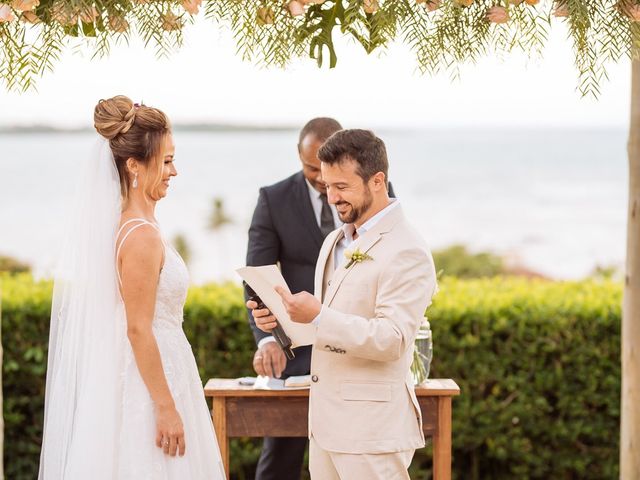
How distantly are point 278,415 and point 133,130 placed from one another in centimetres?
146

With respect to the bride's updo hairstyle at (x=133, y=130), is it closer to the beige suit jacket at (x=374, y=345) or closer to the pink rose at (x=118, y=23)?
the pink rose at (x=118, y=23)

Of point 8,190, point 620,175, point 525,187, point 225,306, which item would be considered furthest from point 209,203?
point 225,306

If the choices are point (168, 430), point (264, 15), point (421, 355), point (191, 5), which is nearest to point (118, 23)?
point (191, 5)

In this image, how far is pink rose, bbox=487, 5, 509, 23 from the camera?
314cm

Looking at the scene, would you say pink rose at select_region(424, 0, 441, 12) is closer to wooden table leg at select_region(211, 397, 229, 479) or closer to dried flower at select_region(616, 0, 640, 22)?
dried flower at select_region(616, 0, 640, 22)

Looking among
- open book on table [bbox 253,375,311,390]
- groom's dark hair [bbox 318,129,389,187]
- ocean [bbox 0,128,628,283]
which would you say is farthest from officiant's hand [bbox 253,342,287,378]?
ocean [bbox 0,128,628,283]

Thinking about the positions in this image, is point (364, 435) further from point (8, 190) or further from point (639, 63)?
point (8, 190)

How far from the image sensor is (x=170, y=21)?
10.3 feet

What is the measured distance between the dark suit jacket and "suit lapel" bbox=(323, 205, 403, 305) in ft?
3.88

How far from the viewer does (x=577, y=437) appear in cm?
572

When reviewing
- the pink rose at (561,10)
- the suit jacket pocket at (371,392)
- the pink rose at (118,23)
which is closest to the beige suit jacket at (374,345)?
the suit jacket pocket at (371,392)

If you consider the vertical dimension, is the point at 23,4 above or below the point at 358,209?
above

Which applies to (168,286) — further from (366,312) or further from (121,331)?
(366,312)

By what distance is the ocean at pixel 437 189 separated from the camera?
37.1m
